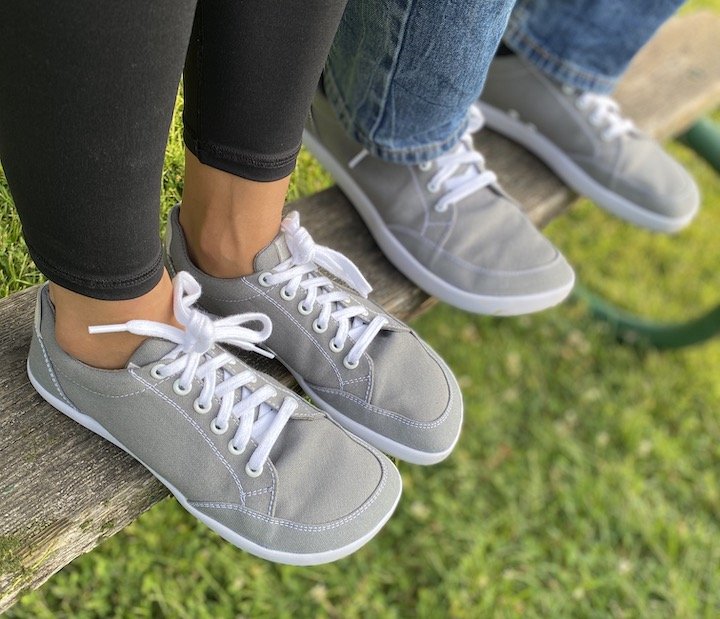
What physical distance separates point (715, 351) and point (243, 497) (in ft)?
5.57

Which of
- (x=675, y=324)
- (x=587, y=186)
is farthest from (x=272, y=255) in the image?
(x=675, y=324)

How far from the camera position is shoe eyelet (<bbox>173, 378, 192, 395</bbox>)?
854 millimetres

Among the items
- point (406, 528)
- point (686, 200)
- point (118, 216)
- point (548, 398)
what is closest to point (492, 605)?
point (406, 528)

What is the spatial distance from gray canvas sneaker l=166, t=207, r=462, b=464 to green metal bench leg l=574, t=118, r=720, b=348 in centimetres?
119

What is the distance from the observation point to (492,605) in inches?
56.4

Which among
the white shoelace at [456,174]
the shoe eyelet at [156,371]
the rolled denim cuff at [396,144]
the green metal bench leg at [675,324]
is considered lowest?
the green metal bench leg at [675,324]

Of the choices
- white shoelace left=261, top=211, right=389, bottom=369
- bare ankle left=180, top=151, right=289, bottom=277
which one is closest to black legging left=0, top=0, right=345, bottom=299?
bare ankle left=180, top=151, right=289, bottom=277

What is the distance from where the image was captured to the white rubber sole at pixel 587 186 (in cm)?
145

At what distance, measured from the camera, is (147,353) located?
0.85 metres

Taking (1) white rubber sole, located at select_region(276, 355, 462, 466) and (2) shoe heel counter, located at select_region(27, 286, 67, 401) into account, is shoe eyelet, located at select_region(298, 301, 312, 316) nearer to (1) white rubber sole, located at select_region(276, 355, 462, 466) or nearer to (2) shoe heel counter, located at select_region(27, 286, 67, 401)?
(1) white rubber sole, located at select_region(276, 355, 462, 466)

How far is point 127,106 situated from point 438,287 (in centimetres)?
62

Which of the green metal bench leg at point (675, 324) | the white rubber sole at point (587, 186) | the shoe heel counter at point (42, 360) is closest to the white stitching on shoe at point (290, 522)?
the shoe heel counter at point (42, 360)

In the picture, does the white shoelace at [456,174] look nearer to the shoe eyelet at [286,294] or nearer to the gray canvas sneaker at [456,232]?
the gray canvas sneaker at [456,232]

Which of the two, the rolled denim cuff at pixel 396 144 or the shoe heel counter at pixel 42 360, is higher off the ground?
the rolled denim cuff at pixel 396 144
